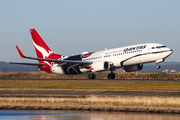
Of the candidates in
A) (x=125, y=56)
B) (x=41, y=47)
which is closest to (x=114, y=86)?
(x=125, y=56)

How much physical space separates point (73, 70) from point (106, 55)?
7049 millimetres

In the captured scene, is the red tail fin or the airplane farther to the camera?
the red tail fin

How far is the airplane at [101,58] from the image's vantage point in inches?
1900

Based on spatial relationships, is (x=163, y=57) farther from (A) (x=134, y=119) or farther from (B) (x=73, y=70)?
(A) (x=134, y=119)

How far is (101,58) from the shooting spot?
2115 inches

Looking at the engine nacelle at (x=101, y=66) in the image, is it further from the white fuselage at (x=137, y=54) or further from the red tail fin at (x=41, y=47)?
the red tail fin at (x=41, y=47)

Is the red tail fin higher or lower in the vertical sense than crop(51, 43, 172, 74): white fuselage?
higher

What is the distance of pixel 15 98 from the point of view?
902 inches

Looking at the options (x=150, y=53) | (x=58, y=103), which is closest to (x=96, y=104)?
(x=58, y=103)

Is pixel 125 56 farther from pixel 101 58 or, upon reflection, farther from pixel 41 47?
pixel 41 47

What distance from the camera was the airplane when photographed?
48.2 meters

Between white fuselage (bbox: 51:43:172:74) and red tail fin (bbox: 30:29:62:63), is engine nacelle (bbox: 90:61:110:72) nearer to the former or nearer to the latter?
white fuselage (bbox: 51:43:172:74)

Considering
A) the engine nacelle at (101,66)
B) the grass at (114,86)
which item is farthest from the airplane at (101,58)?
the grass at (114,86)

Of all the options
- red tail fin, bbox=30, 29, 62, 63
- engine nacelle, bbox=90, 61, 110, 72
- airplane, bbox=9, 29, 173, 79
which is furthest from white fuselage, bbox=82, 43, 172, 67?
red tail fin, bbox=30, 29, 62, 63
